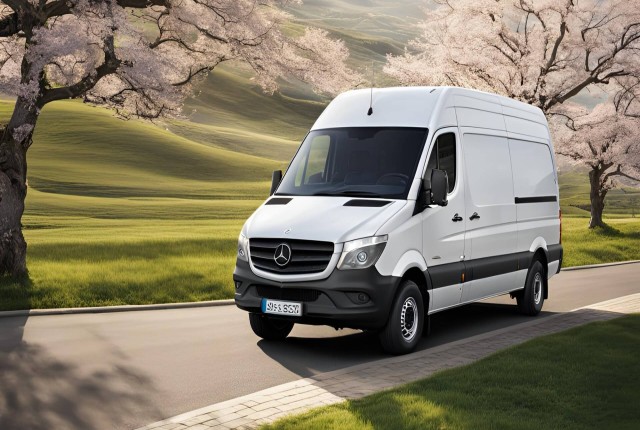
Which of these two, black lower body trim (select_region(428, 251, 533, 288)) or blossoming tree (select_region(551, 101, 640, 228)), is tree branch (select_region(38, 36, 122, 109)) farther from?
blossoming tree (select_region(551, 101, 640, 228))

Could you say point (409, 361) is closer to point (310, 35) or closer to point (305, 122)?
point (310, 35)

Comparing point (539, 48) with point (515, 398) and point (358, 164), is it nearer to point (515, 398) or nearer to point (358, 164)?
point (358, 164)

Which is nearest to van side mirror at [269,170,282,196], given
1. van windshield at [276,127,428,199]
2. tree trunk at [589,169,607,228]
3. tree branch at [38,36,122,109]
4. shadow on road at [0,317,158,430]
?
van windshield at [276,127,428,199]

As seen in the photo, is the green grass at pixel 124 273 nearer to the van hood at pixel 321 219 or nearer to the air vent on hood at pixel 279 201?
the air vent on hood at pixel 279 201

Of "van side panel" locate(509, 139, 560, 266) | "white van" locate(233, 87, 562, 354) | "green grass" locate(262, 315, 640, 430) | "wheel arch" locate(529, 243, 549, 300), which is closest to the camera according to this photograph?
"green grass" locate(262, 315, 640, 430)

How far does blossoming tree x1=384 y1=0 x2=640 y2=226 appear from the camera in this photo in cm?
3294

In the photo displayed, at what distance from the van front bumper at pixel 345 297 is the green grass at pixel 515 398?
1258 millimetres

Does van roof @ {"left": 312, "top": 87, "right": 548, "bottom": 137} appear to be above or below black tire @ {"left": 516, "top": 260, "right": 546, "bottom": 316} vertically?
above

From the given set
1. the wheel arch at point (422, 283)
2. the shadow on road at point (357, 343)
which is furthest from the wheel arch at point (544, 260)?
the wheel arch at point (422, 283)

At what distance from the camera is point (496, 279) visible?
41.3 feet

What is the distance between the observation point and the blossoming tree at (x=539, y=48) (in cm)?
3294

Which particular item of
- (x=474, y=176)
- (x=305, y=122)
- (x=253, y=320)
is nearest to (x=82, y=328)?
(x=253, y=320)

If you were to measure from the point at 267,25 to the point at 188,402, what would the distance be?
12177mm

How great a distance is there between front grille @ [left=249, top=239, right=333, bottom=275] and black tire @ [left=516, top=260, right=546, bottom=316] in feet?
17.2
